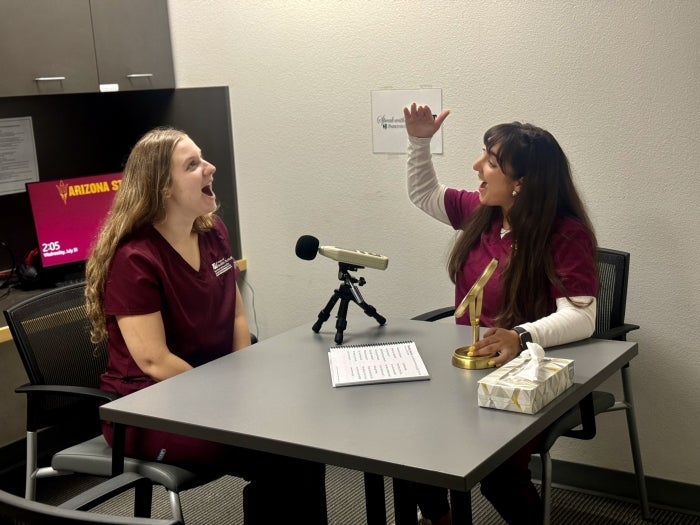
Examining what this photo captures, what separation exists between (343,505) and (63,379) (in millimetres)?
1118

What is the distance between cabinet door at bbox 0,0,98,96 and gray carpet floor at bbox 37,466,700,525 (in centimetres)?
148

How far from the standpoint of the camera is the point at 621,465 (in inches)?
119

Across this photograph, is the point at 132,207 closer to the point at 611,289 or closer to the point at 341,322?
the point at 341,322

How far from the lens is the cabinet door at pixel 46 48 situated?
296 cm

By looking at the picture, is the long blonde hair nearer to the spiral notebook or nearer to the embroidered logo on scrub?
the embroidered logo on scrub

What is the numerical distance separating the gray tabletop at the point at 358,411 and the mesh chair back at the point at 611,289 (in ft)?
1.79

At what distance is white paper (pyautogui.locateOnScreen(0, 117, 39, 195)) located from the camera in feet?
11.2

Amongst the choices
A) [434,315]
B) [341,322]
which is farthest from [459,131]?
[341,322]

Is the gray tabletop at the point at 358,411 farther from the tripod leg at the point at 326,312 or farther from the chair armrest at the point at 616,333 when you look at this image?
the chair armrest at the point at 616,333

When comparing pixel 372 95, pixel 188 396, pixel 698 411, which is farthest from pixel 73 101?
pixel 698 411

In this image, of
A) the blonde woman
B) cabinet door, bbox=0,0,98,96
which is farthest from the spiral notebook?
cabinet door, bbox=0,0,98,96

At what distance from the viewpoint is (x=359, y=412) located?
1.75 meters

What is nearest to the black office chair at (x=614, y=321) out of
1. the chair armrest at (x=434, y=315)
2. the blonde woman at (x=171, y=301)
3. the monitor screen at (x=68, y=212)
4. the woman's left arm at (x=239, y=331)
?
the chair armrest at (x=434, y=315)

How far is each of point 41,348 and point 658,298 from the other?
6.26 ft
